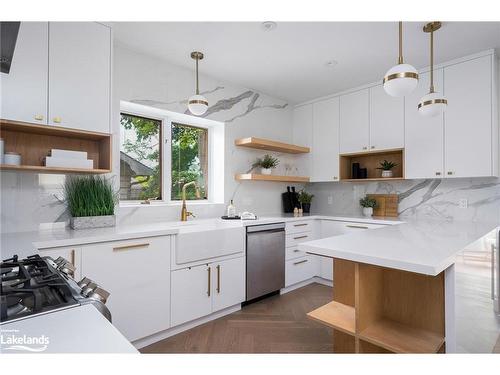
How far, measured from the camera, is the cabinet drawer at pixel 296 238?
3.30 metres

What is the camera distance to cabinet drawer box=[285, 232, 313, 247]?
3.30 metres

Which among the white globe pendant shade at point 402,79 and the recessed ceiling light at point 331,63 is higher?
the recessed ceiling light at point 331,63

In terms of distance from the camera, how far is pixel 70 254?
1738mm

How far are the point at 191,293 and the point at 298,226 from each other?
1.57 meters

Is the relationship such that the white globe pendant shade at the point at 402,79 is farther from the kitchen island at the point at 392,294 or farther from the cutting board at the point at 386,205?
the cutting board at the point at 386,205

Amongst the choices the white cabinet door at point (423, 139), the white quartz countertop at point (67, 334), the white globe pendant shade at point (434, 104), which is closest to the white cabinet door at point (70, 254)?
the white quartz countertop at point (67, 334)

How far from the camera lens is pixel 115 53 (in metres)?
2.59

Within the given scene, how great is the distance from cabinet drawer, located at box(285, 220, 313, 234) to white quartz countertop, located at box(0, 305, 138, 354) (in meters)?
2.74

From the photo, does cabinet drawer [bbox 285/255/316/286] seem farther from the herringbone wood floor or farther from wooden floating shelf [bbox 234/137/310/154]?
wooden floating shelf [bbox 234/137/310/154]

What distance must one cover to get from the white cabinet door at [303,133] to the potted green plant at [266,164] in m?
0.57
